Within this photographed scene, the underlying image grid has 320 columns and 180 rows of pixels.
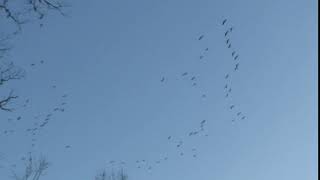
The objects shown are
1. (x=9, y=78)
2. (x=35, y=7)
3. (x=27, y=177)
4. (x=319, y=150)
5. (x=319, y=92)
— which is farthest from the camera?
(x=27, y=177)

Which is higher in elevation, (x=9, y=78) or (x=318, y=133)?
(x=9, y=78)

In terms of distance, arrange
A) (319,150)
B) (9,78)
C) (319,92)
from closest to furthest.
Answer: (319,150) → (319,92) → (9,78)

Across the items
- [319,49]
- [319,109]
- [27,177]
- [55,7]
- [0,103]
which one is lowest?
[319,109]

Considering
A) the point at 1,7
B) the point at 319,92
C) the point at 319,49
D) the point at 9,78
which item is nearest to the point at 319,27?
the point at 319,49

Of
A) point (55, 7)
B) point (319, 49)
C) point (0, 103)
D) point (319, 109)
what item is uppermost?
point (55, 7)

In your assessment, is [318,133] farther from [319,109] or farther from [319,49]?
[319,49]

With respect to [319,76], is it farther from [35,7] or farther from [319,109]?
[35,7]

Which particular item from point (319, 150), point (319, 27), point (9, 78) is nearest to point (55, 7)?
point (9, 78)

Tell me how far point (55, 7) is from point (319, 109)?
7790 millimetres

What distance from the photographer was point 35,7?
12680 millimetres

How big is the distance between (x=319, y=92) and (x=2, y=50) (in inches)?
373

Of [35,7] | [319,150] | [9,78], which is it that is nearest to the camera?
[319,150]

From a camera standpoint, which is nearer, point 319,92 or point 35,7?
point 319,92

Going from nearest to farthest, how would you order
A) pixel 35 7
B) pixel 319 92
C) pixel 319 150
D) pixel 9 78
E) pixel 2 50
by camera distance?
pixel 319 150, pixel 319 92, pixel 35 7, pixel 2 50, pixel 9 78
